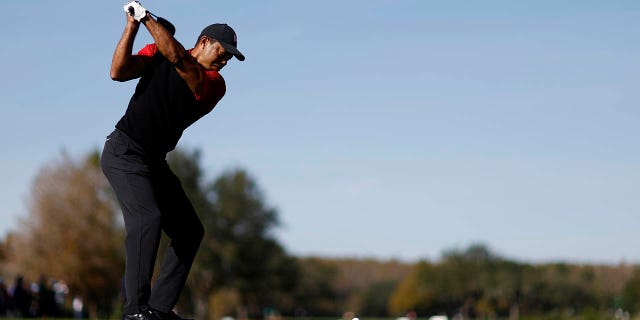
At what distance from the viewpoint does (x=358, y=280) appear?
195 metres

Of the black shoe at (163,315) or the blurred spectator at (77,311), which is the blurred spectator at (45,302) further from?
the black shoe at (163,315)

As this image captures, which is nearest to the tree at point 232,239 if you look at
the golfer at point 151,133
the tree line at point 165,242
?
the tree line at point 165,242

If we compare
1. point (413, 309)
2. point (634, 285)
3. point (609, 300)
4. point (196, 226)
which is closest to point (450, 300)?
point (413, 309)

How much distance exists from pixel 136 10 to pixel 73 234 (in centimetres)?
6872

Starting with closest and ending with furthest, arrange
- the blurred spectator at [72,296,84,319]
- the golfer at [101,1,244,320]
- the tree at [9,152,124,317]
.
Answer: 1. the golfer at [101,1,244,320]
2. the blurred spectator at [72,296,84,319]
3. the tree at [9,152,124,317]

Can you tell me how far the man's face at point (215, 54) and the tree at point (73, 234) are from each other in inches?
2556

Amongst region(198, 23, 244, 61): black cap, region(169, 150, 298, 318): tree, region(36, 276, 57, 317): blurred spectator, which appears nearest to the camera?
region(198, 23, 244, 61): black cap

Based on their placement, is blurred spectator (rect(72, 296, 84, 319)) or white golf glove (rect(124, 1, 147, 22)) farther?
blurred spectator (rect(72, 296, 84, 319))

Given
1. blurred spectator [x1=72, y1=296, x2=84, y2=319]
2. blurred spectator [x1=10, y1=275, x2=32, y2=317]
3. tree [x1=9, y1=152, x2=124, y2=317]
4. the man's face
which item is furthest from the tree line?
the man's face

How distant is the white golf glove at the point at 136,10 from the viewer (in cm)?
694

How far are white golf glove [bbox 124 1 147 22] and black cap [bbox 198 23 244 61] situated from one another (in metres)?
0.82

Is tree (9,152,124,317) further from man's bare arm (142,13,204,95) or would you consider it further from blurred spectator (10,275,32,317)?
man's bare arm (142,13,204,95)

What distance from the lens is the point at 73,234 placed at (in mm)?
72375

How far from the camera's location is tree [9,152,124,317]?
71375 mm
